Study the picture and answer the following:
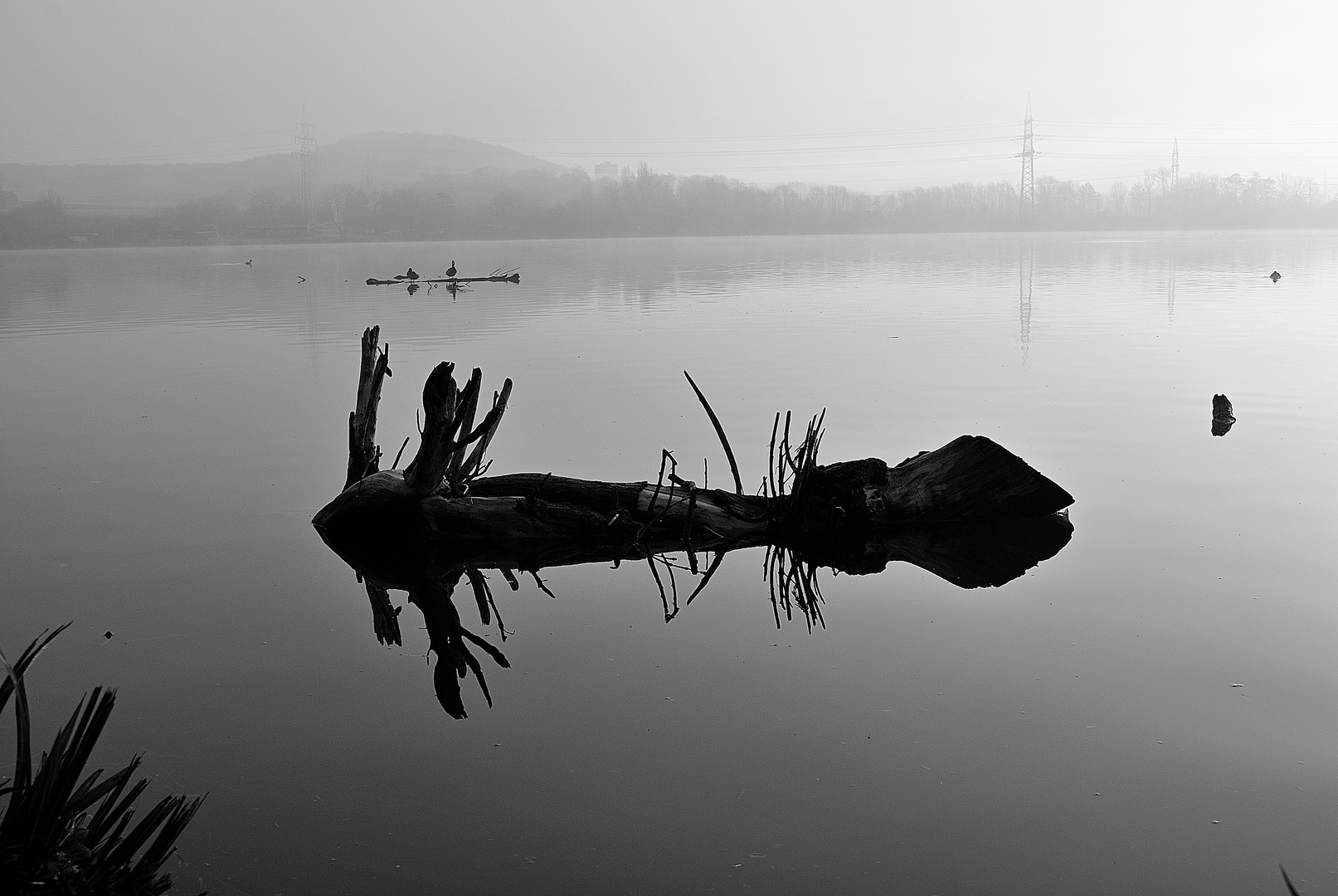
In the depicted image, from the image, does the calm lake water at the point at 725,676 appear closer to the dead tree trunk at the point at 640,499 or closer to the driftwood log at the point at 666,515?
the driftwood log at the point at 666,515

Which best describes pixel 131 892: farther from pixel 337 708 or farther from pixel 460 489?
pixel 460 489

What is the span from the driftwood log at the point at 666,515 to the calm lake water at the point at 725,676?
403mm

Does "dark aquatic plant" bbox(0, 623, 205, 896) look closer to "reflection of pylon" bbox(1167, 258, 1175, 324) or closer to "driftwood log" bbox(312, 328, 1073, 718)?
"driftwood log" bbox(312, 328, 1073, 718)

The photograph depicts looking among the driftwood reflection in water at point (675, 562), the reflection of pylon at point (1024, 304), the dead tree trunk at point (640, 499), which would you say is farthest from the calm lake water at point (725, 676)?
the reflection of pylon at point (1024, 304)

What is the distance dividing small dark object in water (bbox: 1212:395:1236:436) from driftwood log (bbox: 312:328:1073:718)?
6497mm

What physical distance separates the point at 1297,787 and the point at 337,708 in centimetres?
520

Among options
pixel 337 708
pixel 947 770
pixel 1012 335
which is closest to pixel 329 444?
pixel 337 708

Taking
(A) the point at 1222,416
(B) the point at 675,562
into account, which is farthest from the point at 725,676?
(A) the point at 1222,416

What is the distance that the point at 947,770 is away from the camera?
6074mm

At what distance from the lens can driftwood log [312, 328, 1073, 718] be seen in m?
9.87

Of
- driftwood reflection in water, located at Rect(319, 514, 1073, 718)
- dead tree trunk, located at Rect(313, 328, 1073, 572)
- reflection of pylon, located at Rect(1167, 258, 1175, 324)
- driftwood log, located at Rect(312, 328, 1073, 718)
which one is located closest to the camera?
driftwood reflection in water, located at Rect(319, 514, 1073, 718)

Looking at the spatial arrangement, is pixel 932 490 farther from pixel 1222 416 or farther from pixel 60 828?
pixel 60 828

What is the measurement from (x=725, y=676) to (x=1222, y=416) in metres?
11.9

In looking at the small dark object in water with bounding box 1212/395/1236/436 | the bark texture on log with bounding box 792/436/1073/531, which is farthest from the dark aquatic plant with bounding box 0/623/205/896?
the small dark object in water with bounding box 1212/395/1236/436
